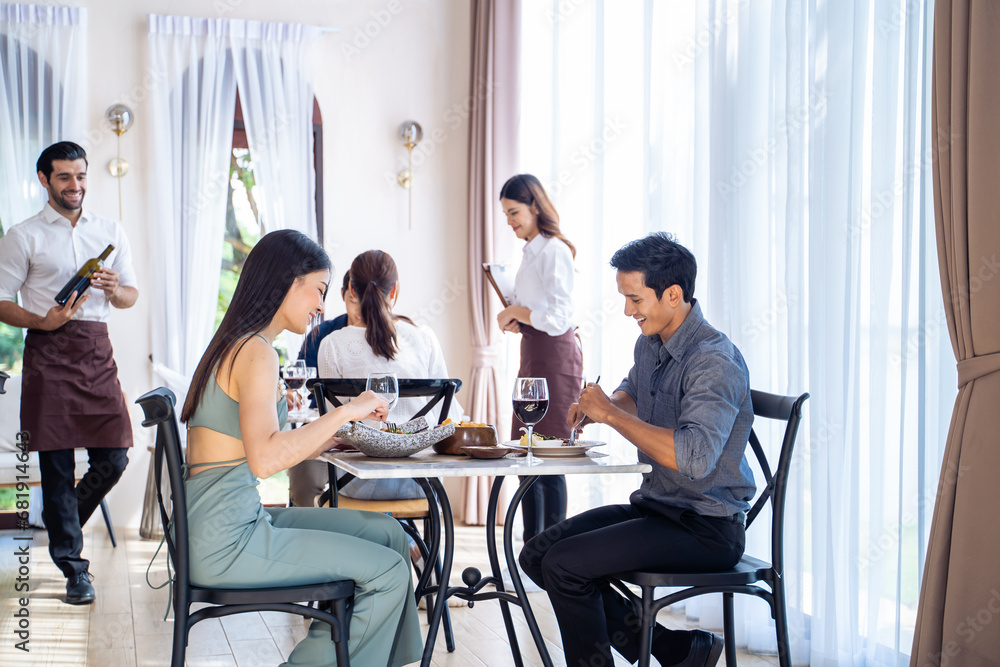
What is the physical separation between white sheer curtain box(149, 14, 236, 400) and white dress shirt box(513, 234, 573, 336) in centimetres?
210

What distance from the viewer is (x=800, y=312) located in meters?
2.58

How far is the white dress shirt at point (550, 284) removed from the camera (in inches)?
138

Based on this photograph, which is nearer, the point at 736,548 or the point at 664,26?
the point at 736,548

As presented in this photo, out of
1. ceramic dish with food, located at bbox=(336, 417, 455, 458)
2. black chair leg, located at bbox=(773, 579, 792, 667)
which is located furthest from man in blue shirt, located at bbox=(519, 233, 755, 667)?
ceramic dish with food, located at bbox=(336, 417, 455, 458)

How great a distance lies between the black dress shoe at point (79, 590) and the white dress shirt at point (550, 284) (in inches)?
76.8

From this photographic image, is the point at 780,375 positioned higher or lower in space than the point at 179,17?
lower

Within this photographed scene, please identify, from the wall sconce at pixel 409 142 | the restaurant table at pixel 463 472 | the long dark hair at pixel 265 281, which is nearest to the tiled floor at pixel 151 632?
the restaurant table at pixel 463 472

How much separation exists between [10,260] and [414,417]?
193 cm

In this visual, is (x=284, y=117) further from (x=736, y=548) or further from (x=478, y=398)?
(x=736, y=548)

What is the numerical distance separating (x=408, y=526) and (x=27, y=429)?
5.83 feet

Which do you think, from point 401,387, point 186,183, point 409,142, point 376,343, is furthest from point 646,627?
point 186,183

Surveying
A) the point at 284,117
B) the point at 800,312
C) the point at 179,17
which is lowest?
the point at 800,312

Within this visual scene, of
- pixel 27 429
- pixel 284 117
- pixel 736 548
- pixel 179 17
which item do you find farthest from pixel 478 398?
pixel 736 548

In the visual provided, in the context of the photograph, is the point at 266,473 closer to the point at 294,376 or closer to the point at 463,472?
the point at 463,472
